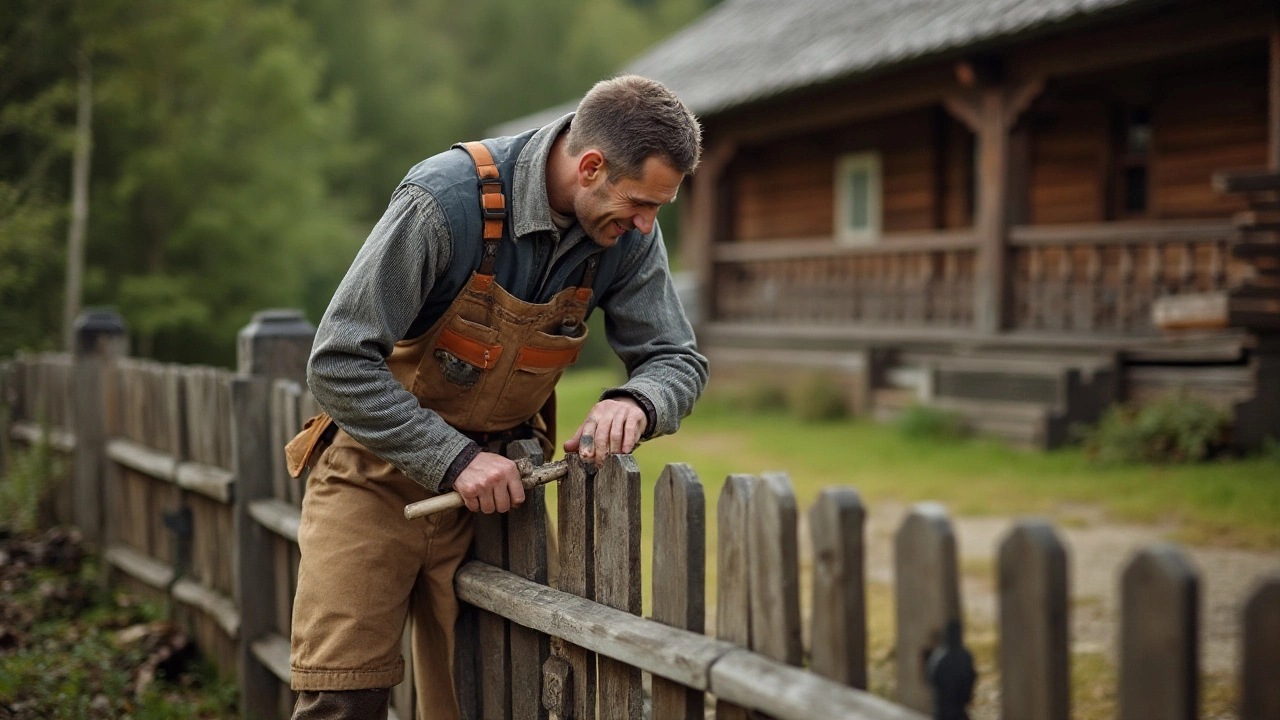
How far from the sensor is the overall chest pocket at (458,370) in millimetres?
2510

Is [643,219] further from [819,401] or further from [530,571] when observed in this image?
[819,401]

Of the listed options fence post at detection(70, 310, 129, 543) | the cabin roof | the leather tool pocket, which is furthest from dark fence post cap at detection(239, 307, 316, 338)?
the cabin roof

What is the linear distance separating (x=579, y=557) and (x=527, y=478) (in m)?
0.22

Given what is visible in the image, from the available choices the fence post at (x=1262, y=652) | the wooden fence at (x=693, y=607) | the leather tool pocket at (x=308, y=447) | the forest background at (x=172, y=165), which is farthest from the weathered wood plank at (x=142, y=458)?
the fence post at (x=1262, y=652)

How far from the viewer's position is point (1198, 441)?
7.78 metres

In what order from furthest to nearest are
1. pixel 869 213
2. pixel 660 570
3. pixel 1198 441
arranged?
pixel 869 213
pixel 1198 441
pixel 660 570

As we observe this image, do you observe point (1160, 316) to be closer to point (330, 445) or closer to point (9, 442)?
point (330, 445)

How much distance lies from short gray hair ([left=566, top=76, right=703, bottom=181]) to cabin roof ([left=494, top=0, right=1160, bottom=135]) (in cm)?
711

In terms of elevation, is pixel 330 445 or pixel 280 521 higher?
pixel 330 445

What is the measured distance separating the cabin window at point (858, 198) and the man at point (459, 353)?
1239 cm

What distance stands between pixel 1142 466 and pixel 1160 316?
47.0 inches

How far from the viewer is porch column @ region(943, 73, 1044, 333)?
34.1 feet

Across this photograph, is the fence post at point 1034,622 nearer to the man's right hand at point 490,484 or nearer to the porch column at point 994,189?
the man's right hand at point 490,484

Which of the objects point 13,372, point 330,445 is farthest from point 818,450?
point 330,445
